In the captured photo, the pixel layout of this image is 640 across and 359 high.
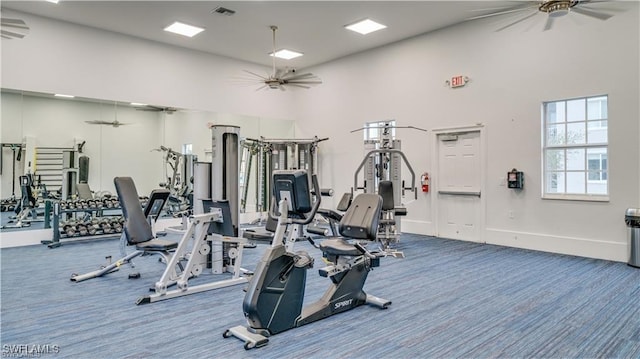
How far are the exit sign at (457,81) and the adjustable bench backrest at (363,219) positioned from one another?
16.1 ft

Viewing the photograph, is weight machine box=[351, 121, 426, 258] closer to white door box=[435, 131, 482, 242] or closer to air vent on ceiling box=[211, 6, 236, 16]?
white door box=[435, 131, 482, 242]

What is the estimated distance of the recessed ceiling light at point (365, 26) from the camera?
25.1ft

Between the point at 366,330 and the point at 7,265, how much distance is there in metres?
5.20

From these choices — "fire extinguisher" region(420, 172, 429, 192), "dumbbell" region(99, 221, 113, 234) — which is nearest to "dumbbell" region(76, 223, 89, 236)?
"dumbbell" region(99, 221, 113, 234)

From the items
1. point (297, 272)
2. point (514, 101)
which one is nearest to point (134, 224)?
point (297, 272)

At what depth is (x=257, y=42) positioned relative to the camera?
8.79 metres

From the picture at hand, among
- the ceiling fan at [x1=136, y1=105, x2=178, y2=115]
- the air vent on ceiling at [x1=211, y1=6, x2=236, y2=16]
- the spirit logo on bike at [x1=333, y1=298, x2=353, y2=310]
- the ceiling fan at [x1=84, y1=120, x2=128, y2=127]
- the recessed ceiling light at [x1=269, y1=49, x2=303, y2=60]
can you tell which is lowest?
the spirit logo on bike at [x1=333, y1=298, x2=353, y2=310]

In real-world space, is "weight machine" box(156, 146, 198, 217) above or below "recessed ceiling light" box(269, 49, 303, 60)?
below

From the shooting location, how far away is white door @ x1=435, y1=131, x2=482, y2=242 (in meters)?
7.48

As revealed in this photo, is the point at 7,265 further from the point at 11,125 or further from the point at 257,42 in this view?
the point at 257,42

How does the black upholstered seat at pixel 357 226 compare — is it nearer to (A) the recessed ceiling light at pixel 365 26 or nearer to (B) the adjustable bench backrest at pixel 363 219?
(B) the adjustable bench backrest at pixel 363 219

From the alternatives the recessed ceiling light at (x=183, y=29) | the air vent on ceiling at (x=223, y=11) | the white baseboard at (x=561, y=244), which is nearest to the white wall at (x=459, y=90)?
the white baseboard at (x=561, y=244)

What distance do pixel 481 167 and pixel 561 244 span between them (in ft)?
6.06

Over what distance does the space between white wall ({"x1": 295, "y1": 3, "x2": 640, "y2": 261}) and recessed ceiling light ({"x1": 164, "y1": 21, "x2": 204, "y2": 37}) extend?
3630 millimetres
